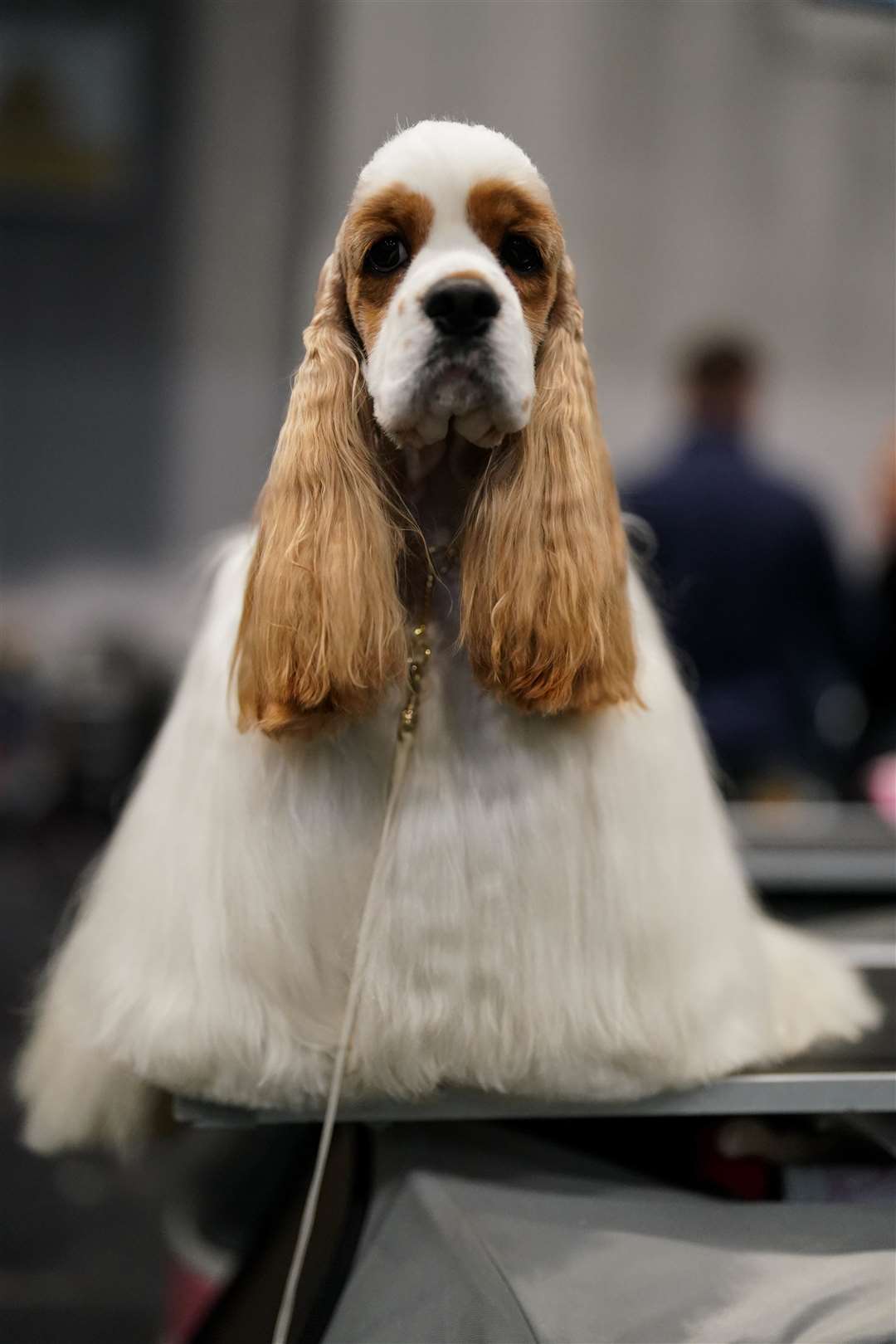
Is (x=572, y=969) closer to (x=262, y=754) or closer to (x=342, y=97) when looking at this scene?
(x=262, y=754)

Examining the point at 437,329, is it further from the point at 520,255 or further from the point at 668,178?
the point at 668,178

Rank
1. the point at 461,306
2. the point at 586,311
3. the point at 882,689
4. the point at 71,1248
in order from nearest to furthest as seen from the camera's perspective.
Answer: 1. the point at 461,306
2. the point at 71,1248
3. the point at 586,311
4. the point at 882,689

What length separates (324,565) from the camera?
0.86 metres

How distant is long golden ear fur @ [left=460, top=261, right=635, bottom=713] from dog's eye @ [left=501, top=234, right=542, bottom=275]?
0.14 ft

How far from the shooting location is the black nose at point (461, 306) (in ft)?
2.61

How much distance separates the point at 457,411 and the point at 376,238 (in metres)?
0.14

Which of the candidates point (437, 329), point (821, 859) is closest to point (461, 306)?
point (437, 329)

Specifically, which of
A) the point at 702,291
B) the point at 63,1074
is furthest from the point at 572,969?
the point at 702,291

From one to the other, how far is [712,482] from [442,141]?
1595mm

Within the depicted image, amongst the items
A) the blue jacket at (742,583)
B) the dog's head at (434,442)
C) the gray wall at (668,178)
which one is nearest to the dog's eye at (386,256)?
Result: the dog's head at (434,442)

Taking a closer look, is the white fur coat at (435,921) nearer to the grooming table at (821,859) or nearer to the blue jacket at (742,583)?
the grooming table at (821,859)

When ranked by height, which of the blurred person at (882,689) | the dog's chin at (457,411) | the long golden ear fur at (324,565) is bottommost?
the blurred person at (882,689)

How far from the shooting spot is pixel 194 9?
268 cm

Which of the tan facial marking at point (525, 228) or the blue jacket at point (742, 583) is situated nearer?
the tan facial marking at point (525, 228)
